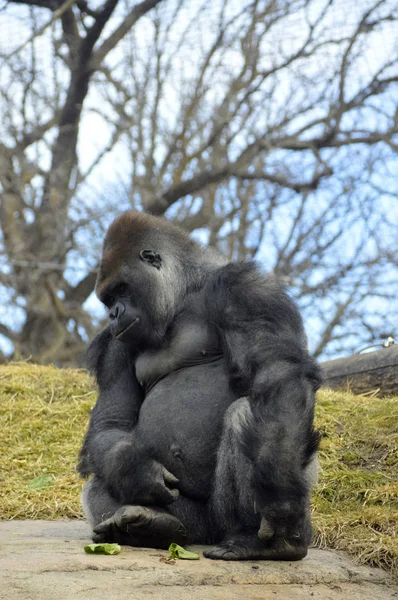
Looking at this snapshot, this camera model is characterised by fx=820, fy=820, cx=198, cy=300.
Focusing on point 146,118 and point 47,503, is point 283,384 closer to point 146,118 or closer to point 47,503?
point 47,503

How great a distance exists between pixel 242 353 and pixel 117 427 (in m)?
0.77

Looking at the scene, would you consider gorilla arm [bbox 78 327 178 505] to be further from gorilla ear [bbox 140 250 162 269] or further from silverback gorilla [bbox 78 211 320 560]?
gorilla ear [bbox 140 250 162 269]

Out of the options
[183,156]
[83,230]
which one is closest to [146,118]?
[183,156]

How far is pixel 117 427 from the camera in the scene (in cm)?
389

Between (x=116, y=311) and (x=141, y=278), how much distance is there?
21 cm

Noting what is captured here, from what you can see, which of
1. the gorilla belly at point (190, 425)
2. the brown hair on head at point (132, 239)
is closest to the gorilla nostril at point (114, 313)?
the brown hair on head at point (132, 239)

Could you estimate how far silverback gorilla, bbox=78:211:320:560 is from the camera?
128 inches

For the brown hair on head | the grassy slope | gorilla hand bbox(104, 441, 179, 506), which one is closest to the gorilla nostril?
the brown hair on head

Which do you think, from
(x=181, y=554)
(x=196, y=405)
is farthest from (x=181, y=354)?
(x=181, y=554)

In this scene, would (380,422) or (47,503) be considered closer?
(47,503)

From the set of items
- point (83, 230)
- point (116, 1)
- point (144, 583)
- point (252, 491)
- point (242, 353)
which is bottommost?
point (144, 583)

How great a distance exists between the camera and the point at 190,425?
3.66 meters

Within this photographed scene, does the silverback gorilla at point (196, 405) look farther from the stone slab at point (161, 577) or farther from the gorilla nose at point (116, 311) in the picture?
the stone slab at point (161, 577)

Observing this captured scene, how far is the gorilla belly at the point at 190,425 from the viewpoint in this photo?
11.9ft
